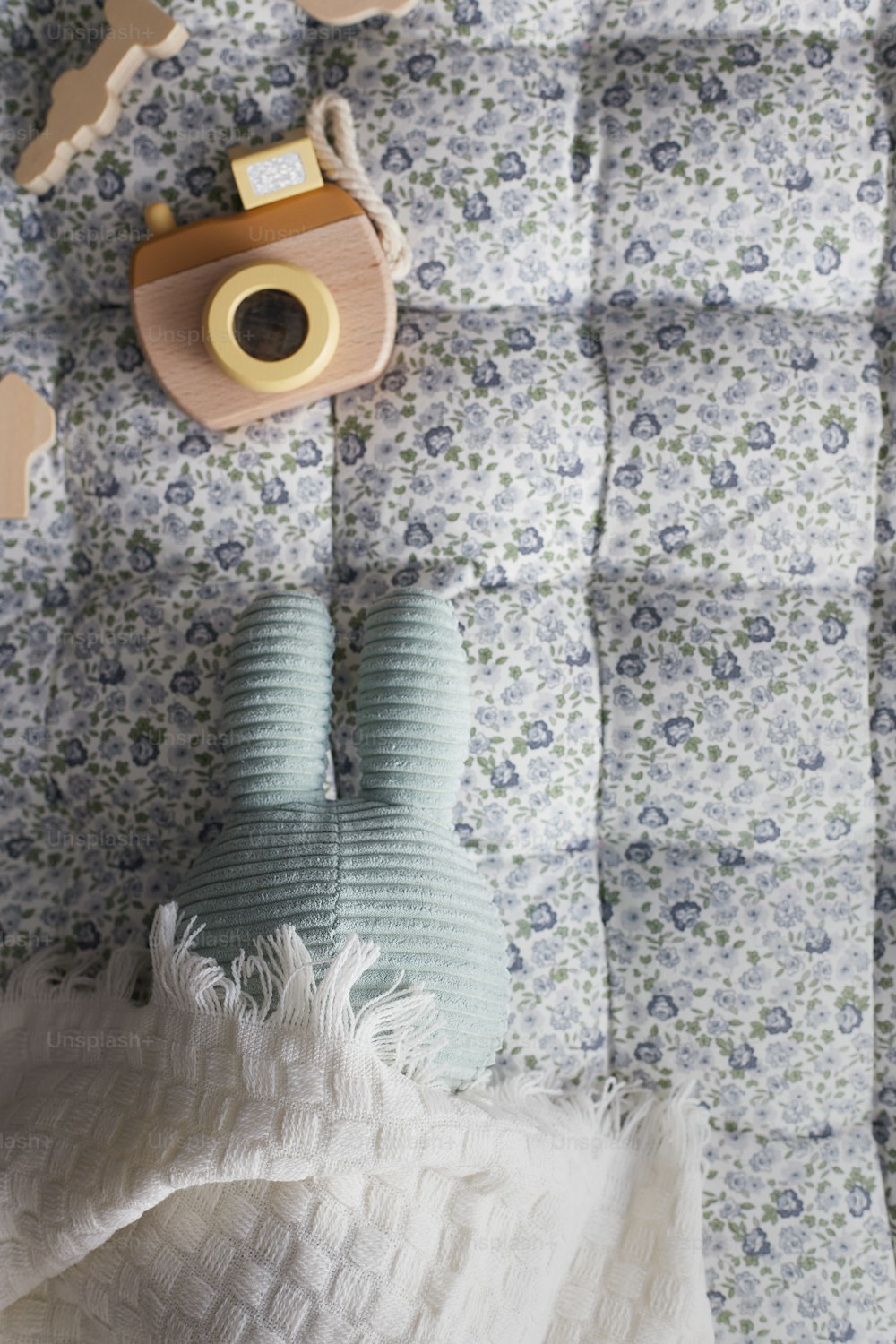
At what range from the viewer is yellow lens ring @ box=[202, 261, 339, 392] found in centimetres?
105

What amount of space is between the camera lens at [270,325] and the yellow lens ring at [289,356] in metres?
0.02

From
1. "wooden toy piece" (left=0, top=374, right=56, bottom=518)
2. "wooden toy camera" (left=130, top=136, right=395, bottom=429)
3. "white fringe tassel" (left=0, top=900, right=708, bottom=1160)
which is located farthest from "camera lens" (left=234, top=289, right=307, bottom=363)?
"white fringe tassel" (left=0, top=900, right=708, bottom=1160)

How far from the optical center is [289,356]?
3.47 feet

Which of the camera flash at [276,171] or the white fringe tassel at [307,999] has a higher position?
the camera flash at [276,171]

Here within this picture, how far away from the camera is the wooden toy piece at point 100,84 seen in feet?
3.56

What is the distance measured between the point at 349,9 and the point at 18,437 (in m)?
0.55

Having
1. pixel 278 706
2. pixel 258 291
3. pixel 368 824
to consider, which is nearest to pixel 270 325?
pixel 258 291

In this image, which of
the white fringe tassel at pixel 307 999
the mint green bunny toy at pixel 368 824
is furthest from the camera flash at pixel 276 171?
the white fringe tassel at pixel 307 999

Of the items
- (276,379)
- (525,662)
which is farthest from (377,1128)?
(276,379)

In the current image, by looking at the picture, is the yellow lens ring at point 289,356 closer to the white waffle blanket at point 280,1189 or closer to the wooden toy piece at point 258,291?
the wooden toy piece at point 258,291

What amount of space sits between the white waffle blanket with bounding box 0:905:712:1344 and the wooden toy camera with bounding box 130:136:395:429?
0.52 metres

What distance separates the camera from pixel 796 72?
3.67 ft

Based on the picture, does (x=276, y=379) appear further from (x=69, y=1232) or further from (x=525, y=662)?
(x=69, y=1232)

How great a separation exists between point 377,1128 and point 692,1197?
388 mm
